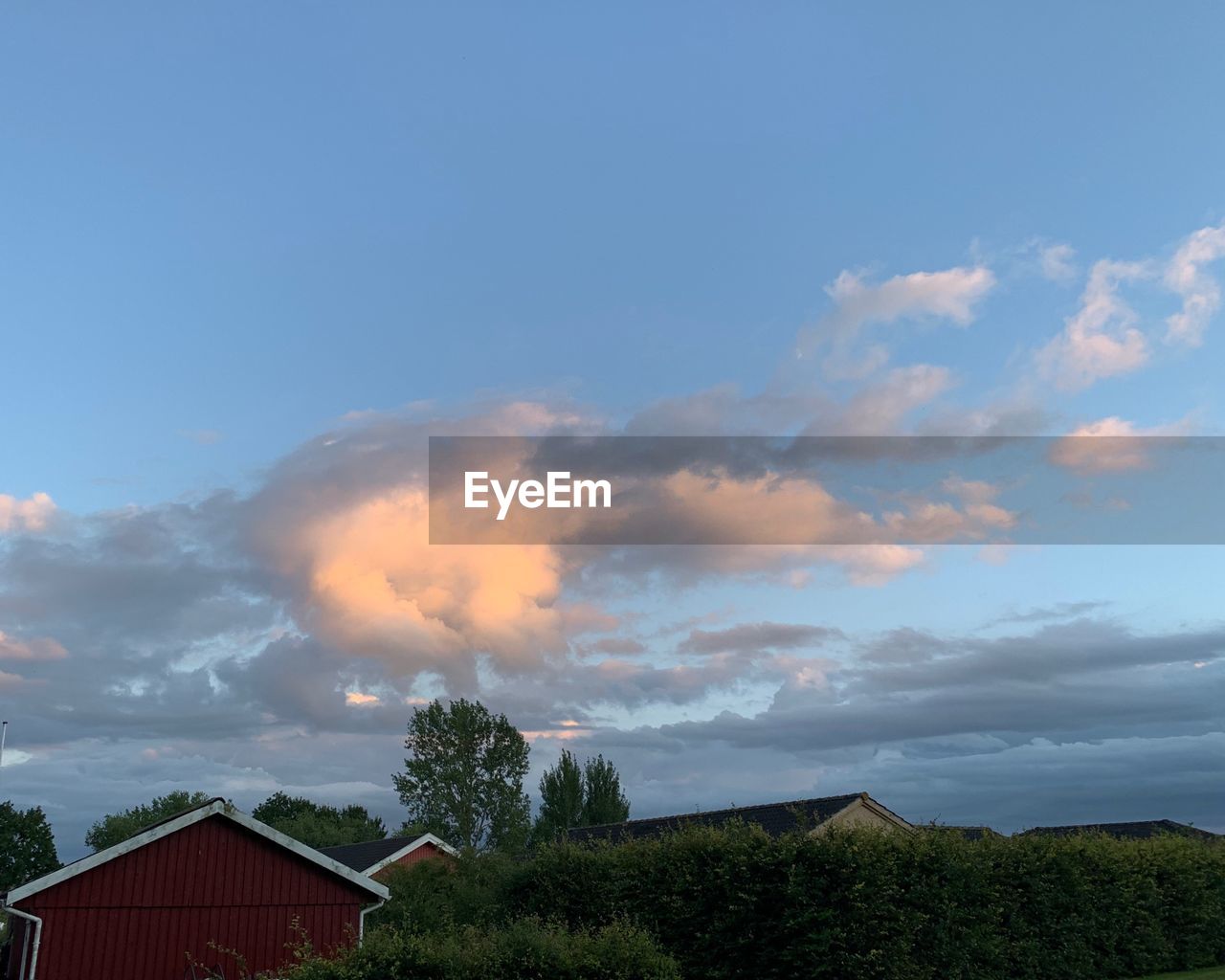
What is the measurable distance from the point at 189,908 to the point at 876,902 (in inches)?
655

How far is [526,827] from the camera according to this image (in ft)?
249

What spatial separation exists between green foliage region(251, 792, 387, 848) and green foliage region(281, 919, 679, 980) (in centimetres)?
4953

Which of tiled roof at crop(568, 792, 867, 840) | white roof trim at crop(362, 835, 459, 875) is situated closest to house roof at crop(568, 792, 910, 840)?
tiled roof at crop(568, 792, 867, 840)

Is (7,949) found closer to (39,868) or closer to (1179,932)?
(1179,932)

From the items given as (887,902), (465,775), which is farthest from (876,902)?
(465,775)

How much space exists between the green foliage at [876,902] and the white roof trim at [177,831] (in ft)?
11.1

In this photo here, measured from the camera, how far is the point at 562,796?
8194 cm

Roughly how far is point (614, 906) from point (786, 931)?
213 inches

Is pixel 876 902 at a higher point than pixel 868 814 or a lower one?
lower

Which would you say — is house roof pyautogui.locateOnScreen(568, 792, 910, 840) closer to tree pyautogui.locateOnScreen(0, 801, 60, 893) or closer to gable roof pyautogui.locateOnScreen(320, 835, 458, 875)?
gable roof pyautogui.locateOnScreen(320, 835, 458, 875)

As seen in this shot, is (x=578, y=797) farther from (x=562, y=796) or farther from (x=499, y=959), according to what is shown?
(x=499, y=959)

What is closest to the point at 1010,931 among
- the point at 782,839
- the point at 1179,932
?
Answer: the point at 782,839

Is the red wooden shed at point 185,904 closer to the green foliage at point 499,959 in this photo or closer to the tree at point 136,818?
the green foliage at point 499,959

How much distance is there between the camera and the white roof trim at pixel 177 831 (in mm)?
24281
